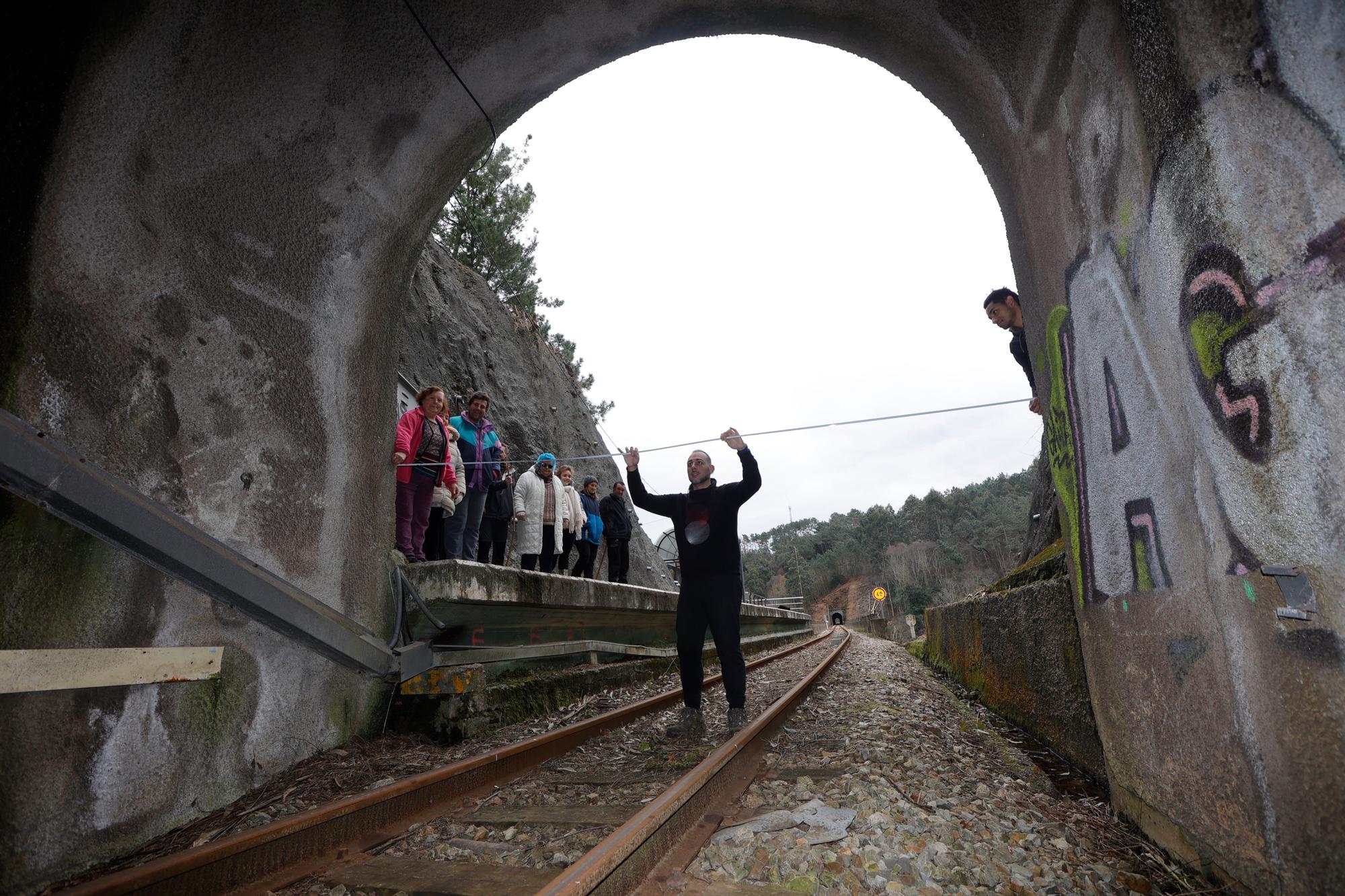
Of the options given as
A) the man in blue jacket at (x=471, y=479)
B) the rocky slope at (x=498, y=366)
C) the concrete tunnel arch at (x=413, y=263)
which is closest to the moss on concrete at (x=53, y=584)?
the concrete tunnel arch at (x=413, y=263)

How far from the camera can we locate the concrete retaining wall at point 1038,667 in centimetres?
346

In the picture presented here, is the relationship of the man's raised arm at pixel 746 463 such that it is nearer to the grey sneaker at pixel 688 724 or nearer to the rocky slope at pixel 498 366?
the grey sneaker at pixel 688 724

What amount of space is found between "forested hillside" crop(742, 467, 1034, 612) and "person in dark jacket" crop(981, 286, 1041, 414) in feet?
184

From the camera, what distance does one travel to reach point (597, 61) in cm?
475

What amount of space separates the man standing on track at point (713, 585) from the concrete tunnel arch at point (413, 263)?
2.18 meters

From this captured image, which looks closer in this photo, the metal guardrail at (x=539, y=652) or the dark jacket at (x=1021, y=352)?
the dark jacket at (x=1021, y=352)

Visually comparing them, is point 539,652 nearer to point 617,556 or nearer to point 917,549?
point 617,556

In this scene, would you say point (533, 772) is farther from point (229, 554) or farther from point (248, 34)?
point (248, 34)

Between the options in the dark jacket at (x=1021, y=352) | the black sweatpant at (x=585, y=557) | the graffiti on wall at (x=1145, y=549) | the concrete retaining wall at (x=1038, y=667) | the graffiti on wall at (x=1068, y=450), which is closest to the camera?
the graffiti on wall at (x=1145, y=549)

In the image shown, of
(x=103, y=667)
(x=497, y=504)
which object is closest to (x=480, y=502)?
(x=497, y=504)

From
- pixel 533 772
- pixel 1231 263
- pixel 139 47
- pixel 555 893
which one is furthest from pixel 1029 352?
pixel 139 47

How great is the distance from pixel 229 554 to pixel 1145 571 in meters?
4.06

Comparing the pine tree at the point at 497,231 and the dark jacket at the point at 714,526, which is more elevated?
the pine tree at the point at 497,231

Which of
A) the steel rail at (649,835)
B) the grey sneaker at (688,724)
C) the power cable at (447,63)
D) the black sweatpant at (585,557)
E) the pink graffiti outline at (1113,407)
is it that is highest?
the power cable at (447,63)
